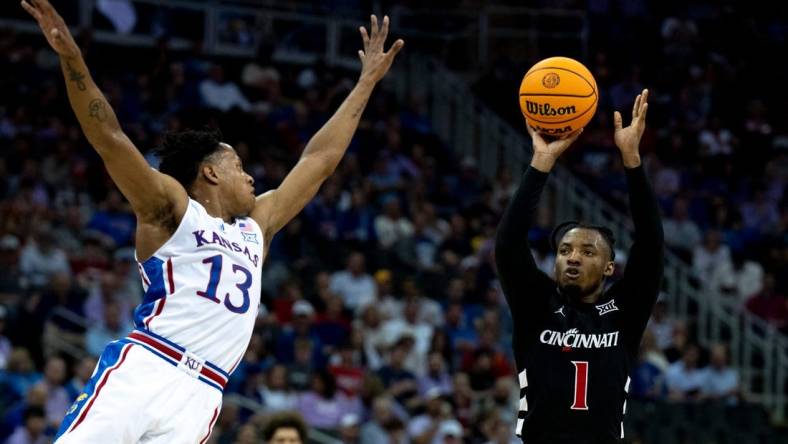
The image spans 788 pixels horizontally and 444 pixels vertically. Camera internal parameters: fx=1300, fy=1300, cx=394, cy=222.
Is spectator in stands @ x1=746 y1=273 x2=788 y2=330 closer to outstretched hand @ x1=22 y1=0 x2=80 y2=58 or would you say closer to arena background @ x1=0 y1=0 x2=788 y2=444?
arena background @ x1=0 y1=0 x2=788 y2=444

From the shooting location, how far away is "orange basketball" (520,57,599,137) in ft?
22.0

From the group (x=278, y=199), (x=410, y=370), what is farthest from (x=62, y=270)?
(x=278, y=199)

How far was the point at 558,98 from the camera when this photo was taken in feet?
22.1

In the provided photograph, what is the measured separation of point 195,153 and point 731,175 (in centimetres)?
1703

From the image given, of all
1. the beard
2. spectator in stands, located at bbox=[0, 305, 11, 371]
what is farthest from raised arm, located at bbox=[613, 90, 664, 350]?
spectator in stands, located at bbox=[0, 305, 11, 371]

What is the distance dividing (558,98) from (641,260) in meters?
0.95

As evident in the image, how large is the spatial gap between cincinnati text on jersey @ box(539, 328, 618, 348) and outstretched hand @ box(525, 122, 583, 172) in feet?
2.70

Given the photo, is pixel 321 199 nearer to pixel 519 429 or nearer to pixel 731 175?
pixel 731 175

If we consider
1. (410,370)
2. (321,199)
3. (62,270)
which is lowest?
(410,370)

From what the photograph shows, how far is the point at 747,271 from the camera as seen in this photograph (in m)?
19.7

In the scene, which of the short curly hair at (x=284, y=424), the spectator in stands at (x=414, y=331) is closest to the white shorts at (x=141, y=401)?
the short curly hair at (x=284, y=424)

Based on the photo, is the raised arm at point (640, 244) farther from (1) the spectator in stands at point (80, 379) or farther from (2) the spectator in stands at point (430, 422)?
(2) the spectator in stands at point (430, 422)

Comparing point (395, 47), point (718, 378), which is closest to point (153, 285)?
point (395, 47)

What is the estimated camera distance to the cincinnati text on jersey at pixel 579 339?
642cm
